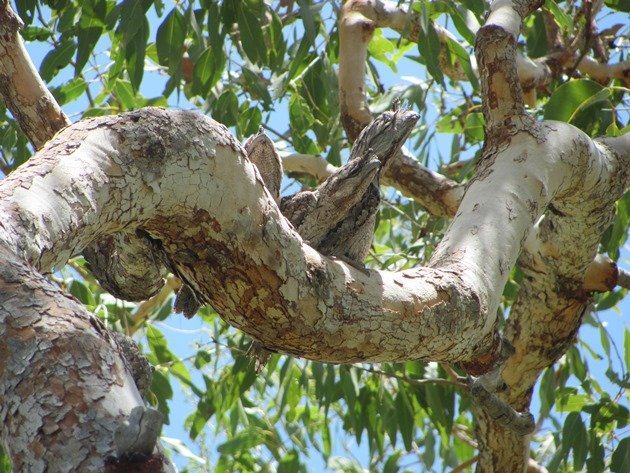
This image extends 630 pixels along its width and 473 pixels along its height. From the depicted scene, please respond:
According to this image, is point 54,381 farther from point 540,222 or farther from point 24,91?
point 540,222

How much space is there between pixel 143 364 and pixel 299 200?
0.61 m

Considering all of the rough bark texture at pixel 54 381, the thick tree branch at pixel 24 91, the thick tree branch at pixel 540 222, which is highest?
the thick tree branch at pixel 540 222

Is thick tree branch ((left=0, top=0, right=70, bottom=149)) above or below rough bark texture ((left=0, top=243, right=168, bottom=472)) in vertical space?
above

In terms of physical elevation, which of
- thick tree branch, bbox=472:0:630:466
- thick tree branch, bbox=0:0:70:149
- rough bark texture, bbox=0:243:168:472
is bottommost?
rough bark texture, bbox=0:243:168:472

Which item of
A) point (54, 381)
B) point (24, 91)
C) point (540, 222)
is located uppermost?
point (540, 222)

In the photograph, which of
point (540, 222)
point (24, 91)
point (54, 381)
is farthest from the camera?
point (540, 222)

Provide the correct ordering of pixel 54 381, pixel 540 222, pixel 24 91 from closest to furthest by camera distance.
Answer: pixel 54 381
pixel 24 91
pixel 540 222

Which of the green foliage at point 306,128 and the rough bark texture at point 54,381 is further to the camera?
the green foliage at point 306,128

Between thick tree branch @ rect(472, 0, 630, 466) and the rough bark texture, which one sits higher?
thick tree branch @ rect(472, 0, 630, 466)

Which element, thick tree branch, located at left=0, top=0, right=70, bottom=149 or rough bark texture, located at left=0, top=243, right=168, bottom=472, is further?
thick tree branch, located at left=0, top=0, right=70, bottom=149

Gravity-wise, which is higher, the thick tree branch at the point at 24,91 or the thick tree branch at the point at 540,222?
the thick tree branch at the point at 540,222

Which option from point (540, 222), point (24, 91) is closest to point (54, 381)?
point (24, 91)

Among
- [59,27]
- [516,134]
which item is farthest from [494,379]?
[59,27]

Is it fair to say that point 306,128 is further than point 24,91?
Yes
